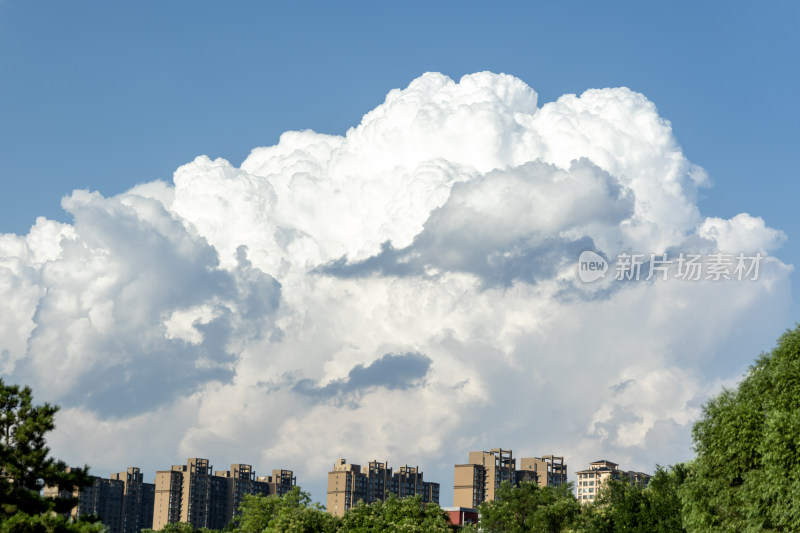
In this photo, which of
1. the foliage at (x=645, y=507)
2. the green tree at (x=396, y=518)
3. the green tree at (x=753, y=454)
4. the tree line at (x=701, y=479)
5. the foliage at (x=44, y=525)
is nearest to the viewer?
the foliage at (x=44, y=525)

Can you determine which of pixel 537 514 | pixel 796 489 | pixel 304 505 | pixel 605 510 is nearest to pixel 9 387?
pixel 796 489

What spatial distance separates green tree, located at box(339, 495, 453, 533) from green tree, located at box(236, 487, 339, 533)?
2366mm

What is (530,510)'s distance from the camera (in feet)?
276

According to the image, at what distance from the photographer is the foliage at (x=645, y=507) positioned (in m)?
63.2

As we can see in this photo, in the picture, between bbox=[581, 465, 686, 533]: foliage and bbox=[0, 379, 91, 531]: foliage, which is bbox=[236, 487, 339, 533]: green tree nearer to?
bbox=[581, 465, 686, 533]: foliage

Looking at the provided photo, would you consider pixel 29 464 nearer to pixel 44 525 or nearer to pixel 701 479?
pixel 44 525

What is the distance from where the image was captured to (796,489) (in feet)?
124

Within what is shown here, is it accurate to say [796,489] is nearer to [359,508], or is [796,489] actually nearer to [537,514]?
[537,514]

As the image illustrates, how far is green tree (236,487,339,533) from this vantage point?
287 ft

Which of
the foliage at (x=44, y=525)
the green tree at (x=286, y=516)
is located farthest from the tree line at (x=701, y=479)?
the green tree at (x=286, y=516)

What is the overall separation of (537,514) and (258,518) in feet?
109

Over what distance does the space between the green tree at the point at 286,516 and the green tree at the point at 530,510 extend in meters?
14.8

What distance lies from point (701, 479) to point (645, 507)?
68.4 ft

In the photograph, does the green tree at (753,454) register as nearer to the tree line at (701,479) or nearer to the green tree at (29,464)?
the tree line at (701,479)
